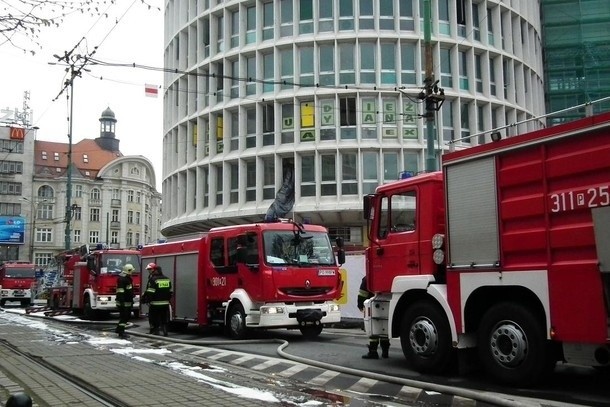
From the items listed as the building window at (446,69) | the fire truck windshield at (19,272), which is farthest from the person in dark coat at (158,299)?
the fire truck windshield at (19,272)

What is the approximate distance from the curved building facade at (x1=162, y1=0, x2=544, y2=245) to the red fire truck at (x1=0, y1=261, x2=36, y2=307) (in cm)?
1024

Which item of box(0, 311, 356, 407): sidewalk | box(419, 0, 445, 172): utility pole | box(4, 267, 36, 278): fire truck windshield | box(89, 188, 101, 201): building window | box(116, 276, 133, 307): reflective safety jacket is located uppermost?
box(89, 188, 101, 201): building window

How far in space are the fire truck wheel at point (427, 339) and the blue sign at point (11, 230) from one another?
68.7m

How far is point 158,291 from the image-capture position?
14.4 metres

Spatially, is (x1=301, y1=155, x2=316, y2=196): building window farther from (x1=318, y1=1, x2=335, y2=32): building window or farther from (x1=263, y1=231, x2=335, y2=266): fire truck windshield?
(x1=263, y1=231, x2=335, y2=266): fire truck windshield

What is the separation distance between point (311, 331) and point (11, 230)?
63.2 metres

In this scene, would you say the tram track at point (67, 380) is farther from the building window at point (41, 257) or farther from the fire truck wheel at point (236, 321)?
the building window at point (41, 257)

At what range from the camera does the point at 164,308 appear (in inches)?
572

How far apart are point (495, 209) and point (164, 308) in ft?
30.3

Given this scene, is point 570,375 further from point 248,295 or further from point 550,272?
point 248,295

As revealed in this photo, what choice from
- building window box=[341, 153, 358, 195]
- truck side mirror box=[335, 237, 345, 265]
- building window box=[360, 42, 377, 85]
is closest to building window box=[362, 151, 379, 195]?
building window box=[341, 153, 358, 195]

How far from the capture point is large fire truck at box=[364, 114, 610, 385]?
21.5 ft

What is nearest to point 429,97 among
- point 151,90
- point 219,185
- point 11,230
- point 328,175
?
point 151,90

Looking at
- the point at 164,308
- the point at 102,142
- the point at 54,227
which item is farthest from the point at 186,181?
the point at 102,142
